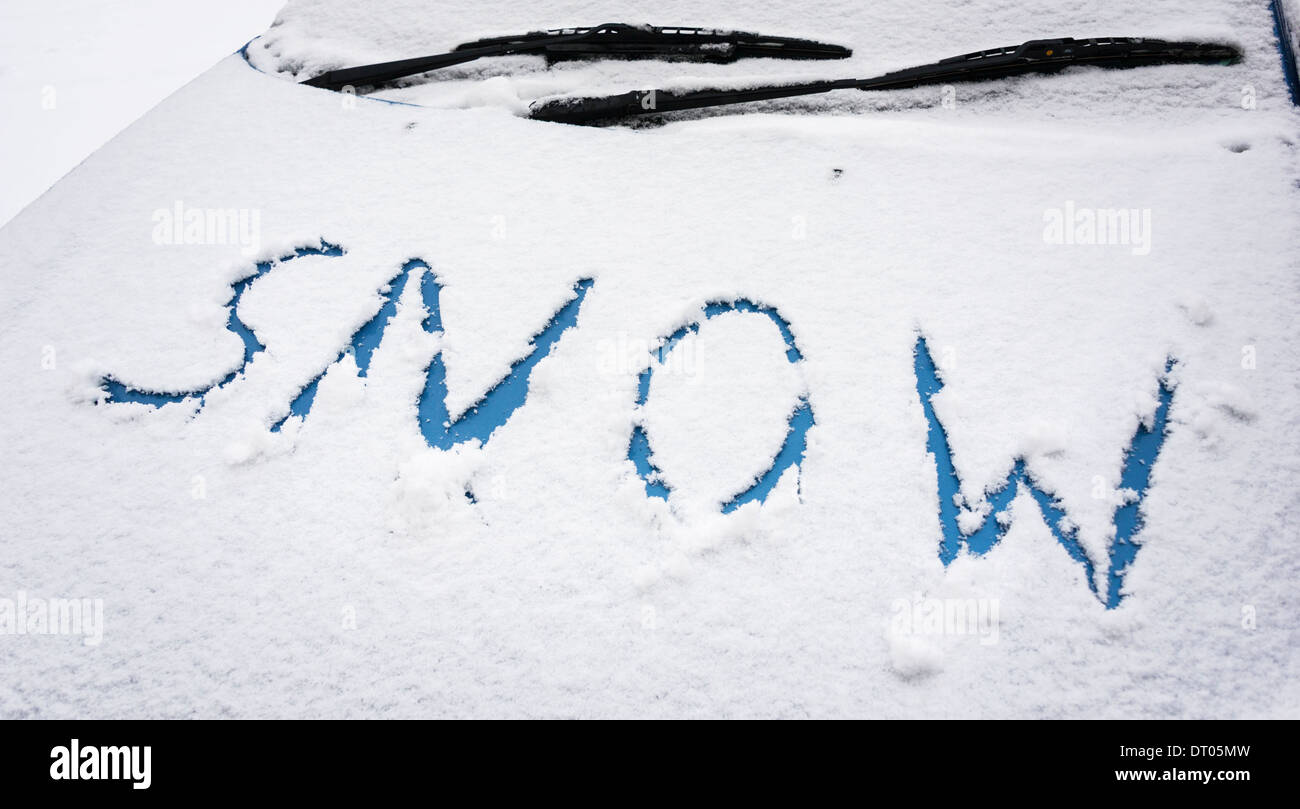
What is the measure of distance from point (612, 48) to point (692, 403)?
Answer: 1143 millimetres

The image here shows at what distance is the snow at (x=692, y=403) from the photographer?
43.4 inches

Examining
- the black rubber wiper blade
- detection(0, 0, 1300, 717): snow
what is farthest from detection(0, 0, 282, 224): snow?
the black rubber wiper blade

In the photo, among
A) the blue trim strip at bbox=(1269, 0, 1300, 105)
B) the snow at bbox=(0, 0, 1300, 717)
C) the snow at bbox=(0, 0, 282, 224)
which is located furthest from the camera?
the snow at bbox=(0, 0, 282, 224)

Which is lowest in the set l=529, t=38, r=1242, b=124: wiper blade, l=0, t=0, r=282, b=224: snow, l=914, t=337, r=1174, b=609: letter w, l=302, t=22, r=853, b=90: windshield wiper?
l=914, t=337, r=1174, b=609: letter w

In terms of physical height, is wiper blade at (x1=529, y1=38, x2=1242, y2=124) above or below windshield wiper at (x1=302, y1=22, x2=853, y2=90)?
below

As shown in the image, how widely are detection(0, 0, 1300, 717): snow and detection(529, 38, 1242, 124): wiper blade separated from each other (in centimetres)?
5

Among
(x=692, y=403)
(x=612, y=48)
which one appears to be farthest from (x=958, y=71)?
(x=692, y=403)

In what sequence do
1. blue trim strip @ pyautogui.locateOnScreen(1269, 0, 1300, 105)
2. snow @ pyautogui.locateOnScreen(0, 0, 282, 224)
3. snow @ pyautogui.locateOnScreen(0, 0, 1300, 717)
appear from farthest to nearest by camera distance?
snow @ pyautogui.locateOnScreen(0, 0, 282, 224) → blue trim strip @ pyautogui.locateOnScreen(1269, 0, 1300, 105) → snow @ pyautogui.locateOnScreen(0, 0, 1300, 717)

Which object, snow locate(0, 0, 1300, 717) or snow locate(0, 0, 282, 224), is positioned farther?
snow locate(0, 0, 282, 224)

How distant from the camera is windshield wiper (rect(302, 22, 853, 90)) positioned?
1847 millimetres

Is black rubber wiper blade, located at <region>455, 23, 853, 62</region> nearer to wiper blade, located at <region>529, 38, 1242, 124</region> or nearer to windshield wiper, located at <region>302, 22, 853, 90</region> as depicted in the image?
windshield wiper, located at <region>302, 22, 853, 90</region>

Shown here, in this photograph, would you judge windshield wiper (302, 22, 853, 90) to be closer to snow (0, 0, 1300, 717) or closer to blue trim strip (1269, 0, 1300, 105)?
snow (0, 0, 1300, 717)

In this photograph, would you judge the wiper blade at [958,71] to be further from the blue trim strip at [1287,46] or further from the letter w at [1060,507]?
the letter w at [1060,507]
